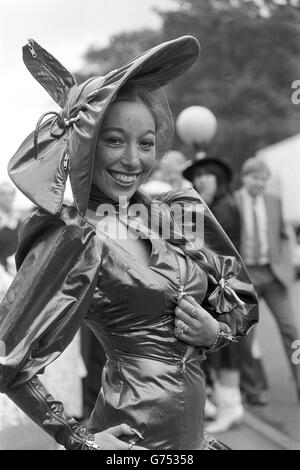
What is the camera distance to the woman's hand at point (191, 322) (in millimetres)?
1954

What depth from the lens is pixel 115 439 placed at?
183 centimetres

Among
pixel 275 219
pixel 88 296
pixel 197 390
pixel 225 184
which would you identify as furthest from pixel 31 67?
pixel 275 219

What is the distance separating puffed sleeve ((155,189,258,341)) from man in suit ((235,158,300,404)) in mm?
3639

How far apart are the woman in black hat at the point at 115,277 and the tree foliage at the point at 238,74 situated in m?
22.8

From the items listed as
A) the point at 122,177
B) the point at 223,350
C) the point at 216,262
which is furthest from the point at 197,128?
the point at 122,177

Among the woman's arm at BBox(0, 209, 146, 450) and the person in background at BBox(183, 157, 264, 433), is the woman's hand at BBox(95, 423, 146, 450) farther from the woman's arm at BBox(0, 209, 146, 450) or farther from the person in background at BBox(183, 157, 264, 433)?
the person in background at BBox(183, 157, 264, 433)

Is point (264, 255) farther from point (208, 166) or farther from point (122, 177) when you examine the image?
point (122, 177)

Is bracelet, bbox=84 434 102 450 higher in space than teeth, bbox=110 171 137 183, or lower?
lower

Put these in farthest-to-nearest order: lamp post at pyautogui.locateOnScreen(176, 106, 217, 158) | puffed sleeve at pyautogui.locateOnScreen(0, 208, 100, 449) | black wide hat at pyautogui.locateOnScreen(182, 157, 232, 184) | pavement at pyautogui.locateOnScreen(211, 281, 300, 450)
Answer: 1. lamp post at pyautogui.locateOnScreen(176, 106, 217, 158)
2. black wide hat at pyautogui.locateOnScreen(182, 157, 232, 184)
3. pavement at pyautogui.locateOnScreen(211, 281, 300, 450)
4. puffed sleeve at pyautogui.locateOnScreen(0, 208, 100, 449)

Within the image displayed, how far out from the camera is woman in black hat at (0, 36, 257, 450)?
1840 millimetres

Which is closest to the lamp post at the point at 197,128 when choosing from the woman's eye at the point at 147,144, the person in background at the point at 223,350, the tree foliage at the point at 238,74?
the person in background at the point at 223,350

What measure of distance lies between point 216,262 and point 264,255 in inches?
148

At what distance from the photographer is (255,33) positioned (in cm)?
2477

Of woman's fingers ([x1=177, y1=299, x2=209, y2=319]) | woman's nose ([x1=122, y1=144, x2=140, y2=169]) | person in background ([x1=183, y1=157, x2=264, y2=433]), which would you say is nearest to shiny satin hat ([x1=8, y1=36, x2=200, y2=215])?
woman's nose ([x1=122, y1=144, x2=140, y2=169])
